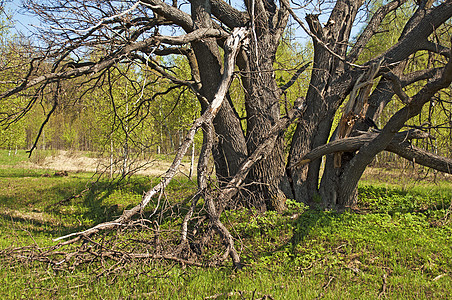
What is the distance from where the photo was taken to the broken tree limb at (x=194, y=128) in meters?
4.12

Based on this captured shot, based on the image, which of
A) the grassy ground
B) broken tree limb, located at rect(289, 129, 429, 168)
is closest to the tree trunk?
the grassy ground

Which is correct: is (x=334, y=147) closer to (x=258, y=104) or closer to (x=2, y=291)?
(x=258, y=104)

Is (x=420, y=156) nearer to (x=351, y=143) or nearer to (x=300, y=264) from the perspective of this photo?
(x=351, y=143)

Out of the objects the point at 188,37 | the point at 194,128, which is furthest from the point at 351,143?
the point at 188,37

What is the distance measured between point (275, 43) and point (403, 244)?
4.60 metres

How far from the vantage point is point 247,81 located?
7211mm

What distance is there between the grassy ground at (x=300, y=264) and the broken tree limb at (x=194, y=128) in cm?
52

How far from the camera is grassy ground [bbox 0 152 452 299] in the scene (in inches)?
159

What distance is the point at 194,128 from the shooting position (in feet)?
16.0

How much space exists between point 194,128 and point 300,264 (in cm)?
256

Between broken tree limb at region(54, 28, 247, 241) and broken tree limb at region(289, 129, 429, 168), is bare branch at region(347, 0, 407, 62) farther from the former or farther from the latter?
broken tree limb at region(54, 28, 247, 241)

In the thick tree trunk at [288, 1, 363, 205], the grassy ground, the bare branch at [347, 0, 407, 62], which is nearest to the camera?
the grassy ground

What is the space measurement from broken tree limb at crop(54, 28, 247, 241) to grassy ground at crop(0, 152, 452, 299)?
523 millimetres

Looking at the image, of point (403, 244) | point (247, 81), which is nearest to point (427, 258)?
point (403, 244)
